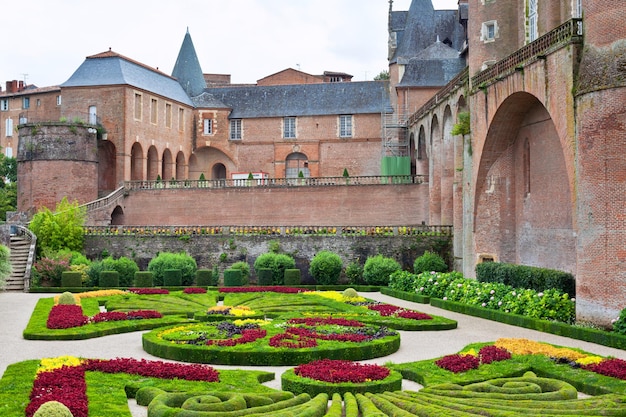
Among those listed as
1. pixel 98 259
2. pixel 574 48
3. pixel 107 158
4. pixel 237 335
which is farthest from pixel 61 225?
pixel 574 48

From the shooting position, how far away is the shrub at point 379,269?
103 feet

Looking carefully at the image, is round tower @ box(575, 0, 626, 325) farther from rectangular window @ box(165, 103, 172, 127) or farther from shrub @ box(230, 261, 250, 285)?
rectangular window @ box(165, 103, 172, 127)

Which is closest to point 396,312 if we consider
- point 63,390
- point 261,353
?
point 261,353

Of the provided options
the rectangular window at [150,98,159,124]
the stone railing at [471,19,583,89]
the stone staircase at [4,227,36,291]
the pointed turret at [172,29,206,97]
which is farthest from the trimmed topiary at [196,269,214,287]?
the pointed turret at [172,29,206,97]

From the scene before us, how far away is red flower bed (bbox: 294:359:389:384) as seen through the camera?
38.9 feet

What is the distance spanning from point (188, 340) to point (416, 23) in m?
43.0

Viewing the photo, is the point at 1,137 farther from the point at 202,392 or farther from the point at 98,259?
the point at 202,392

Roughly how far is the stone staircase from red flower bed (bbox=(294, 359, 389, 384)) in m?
20.8

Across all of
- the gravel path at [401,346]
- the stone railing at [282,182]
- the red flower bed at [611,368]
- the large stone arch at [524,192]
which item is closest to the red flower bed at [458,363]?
the gravel path at [401,346]

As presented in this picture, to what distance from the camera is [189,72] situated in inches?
2322

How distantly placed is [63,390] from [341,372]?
4142mm

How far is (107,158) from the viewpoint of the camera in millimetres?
49906

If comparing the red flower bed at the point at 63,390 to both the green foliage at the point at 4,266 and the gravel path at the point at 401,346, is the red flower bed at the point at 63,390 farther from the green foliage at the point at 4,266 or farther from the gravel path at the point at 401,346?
the green foliage at the point at 4,266

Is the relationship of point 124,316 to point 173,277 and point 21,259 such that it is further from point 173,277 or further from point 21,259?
point 21,259
